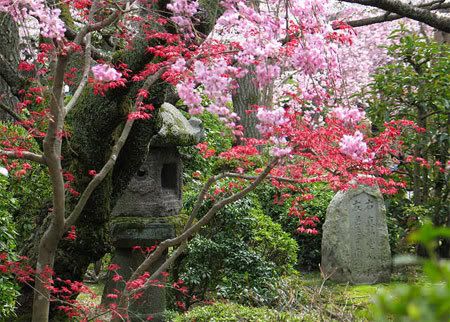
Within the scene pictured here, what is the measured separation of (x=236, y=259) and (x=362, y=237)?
2681 mm

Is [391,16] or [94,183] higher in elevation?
[391,16]

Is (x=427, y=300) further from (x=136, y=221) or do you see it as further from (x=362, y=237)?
(x=362, y=237)

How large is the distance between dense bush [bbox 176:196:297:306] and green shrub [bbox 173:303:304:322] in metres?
1.06

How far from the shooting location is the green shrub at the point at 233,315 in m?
4.80

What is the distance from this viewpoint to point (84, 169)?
487 cm

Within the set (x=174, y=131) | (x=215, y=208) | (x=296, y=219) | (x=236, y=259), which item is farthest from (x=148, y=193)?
(x=296, y=219)

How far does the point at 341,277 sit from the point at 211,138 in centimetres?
415

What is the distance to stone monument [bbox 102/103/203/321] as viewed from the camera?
22.3 ft

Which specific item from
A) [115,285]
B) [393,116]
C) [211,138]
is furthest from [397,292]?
[211,138]

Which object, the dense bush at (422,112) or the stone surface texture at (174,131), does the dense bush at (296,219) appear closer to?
the dense bush at (422,112)

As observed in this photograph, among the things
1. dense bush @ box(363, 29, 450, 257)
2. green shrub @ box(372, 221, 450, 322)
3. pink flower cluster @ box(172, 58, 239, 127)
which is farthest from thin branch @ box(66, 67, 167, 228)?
dense bush @ box(363, 29, 450, 257)

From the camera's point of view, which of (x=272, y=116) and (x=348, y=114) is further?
(x=348, y=114)

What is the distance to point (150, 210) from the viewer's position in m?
6.95

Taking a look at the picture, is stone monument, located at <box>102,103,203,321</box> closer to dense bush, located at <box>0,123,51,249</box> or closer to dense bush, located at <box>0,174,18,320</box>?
dense bush, located at <box>0,123,51,249</box>
